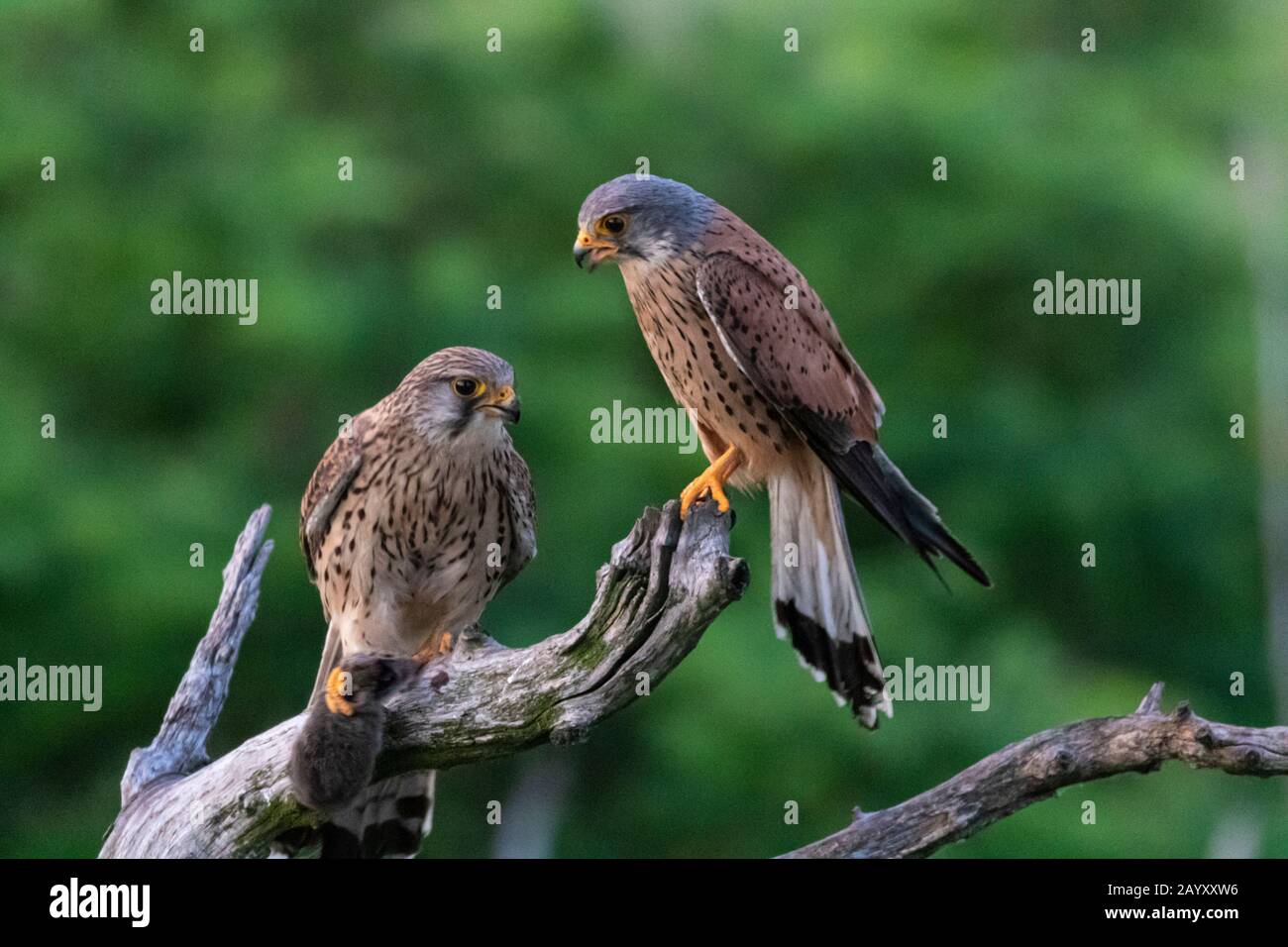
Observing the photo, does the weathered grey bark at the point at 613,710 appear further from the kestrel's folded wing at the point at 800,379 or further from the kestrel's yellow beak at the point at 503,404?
the kestrel's folded wing at the point at 800,379

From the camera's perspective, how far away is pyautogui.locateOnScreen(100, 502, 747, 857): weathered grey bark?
11.1 feet

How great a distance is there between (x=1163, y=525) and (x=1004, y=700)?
2.49 metres

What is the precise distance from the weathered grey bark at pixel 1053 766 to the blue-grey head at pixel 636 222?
1446mm

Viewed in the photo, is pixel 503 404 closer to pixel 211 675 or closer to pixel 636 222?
pixel 636 222

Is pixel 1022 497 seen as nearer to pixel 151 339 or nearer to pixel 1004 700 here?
pixel 1004 700

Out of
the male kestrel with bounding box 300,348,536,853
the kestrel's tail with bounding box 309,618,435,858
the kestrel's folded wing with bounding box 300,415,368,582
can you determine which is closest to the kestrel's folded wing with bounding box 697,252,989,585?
the male kestrel with bounding box 300,348,536,853

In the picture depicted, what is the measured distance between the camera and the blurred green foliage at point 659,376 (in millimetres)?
8117

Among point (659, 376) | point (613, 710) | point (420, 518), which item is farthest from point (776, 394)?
point (659, 376)

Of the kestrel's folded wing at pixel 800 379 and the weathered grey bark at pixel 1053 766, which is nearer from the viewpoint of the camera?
the weathered grey bark at pixel 1053 766

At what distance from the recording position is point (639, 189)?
409 cm

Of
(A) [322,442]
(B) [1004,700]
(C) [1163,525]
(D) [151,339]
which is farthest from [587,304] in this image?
(C) [1163,525]

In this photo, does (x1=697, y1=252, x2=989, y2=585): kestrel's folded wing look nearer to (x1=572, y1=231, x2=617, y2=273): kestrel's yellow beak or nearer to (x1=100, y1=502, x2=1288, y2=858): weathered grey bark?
(x1=572, y1=231, x2=617, y2=273): kestrel's yellow beak

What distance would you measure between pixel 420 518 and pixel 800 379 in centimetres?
98

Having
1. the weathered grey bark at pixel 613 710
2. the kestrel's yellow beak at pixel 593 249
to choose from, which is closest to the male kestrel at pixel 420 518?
the weathered grey bark at pixel 613 710
